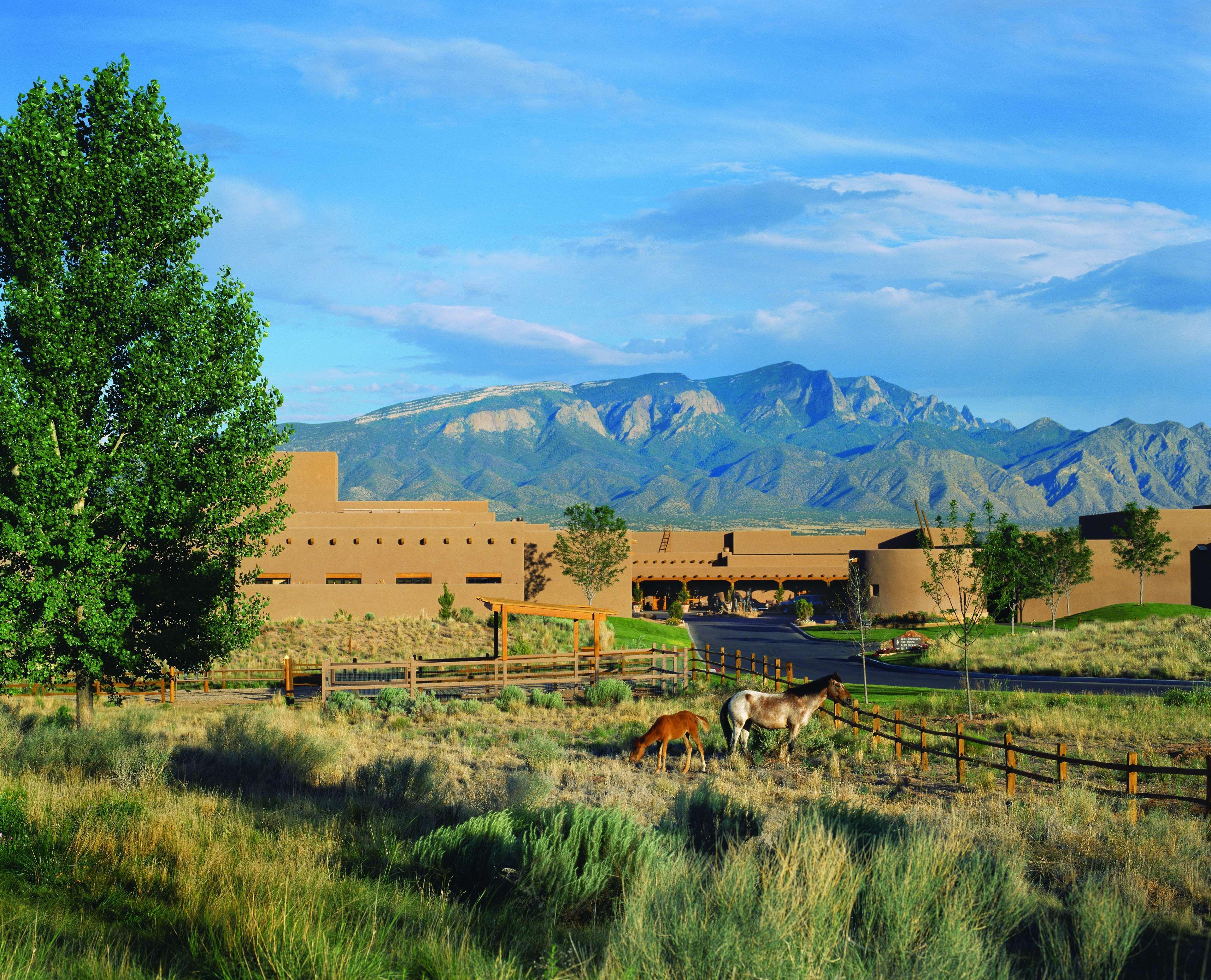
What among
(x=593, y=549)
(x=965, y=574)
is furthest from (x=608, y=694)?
(x=593, y=549)

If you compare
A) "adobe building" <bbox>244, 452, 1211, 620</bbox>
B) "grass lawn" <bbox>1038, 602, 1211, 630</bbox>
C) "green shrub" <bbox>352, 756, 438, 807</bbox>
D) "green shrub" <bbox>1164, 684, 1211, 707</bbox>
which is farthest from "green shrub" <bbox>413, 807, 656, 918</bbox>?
"grass lawn" <bbox>1038, 602, 1211, 630</bbox>

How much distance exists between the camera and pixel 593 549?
200 ft

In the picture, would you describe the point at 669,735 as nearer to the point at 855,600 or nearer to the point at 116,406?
the point at 116,406

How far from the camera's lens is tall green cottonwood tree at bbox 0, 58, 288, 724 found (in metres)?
12.8

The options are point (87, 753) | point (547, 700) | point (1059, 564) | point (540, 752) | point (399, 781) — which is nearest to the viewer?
point (399, 781)

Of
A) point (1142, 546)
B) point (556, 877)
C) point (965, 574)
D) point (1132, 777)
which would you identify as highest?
point (1142, 546)

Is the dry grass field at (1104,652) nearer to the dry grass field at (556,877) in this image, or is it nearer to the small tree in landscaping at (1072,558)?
the small tree in landscaping at (1072,558)

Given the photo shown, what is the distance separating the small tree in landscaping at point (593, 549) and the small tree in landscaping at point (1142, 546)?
35.6 metres

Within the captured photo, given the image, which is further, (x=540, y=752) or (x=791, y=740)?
(x=540, y=752)

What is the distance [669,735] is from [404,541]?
1541 inches

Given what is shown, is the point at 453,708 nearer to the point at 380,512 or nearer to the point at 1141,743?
the point at 1141,743

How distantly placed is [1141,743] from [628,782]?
35.9 ft

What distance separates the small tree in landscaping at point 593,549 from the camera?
2371 inches

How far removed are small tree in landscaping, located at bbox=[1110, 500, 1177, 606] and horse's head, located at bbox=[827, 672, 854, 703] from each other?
179 feet
